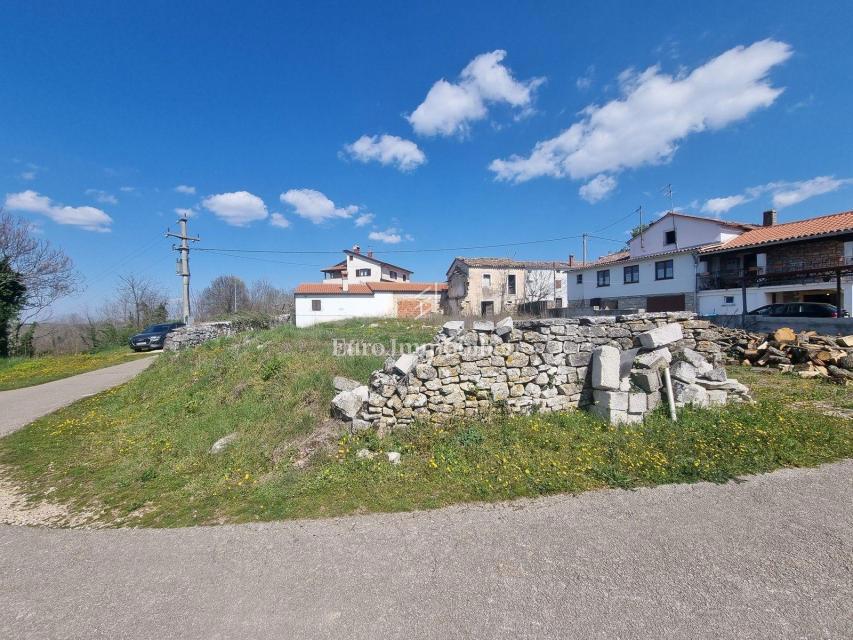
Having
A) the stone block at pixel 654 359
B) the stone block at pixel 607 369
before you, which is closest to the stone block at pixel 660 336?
the stone block at pixel 654 359

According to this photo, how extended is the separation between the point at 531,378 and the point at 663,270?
25948 mm

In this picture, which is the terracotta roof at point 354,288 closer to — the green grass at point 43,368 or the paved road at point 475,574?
the green grass at point 43,368

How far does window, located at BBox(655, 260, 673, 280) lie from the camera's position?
25.1m

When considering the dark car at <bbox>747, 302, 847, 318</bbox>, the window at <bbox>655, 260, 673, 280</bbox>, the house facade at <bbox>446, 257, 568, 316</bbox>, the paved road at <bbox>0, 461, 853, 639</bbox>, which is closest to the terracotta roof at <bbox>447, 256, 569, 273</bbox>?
the house facade at <bbox>446, 257, 568, 316</bbox>

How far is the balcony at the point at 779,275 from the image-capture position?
1692 centimetres

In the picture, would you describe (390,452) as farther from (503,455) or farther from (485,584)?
(485,584)

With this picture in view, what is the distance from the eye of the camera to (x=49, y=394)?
1079 centimetres

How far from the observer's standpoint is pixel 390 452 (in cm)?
484

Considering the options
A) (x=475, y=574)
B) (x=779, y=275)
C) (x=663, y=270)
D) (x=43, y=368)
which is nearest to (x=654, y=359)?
(x=475, y=574)

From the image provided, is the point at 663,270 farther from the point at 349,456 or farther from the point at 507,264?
the point at 349,456

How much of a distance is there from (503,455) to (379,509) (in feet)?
5.99

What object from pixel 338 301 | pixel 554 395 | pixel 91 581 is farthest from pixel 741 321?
pixel 338 301

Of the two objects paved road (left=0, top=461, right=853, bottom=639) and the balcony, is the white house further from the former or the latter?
paved road (left=0, top=461, right=853, bottom=639)

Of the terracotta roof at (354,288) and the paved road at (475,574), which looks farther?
the terracotta roof at (354,288)
